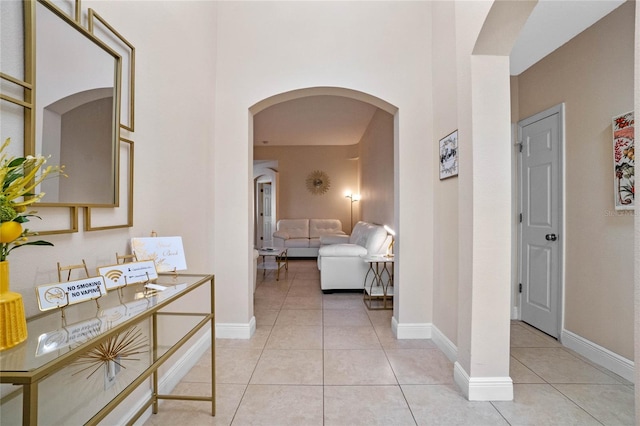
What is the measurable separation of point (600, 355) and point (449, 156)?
77.7 inches

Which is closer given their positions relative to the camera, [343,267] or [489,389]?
[489,389]

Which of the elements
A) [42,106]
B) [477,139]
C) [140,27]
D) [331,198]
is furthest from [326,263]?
[331,198]

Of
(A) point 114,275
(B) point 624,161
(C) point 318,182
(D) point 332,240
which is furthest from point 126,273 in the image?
(C) point 318,182

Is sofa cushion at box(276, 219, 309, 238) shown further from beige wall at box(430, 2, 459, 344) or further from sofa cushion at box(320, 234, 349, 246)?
beige wall at box(430, 2, 459, 344)

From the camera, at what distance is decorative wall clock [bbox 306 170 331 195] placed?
8.79 m

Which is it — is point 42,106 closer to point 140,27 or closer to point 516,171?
point 140,27

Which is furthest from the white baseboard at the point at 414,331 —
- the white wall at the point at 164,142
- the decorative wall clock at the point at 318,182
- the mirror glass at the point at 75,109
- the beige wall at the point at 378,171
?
the decorative wall clock at the point at 318,182

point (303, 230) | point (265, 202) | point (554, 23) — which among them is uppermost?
point (554, 23)

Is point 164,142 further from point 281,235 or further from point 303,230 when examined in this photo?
point 303,230

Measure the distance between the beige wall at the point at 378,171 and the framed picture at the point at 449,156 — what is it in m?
1.74

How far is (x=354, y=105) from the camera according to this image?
219 inches

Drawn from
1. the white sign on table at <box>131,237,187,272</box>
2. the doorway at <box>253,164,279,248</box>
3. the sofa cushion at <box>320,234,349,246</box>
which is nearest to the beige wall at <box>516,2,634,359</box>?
the white sign on table at <box>131,237,187,272</box>

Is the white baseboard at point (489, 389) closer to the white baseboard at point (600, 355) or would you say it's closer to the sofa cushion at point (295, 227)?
the white baseboard at point (600, 355)

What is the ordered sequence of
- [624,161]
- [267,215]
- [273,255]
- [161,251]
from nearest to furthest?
[161,251], [624,161], [273,255], [267,215]
